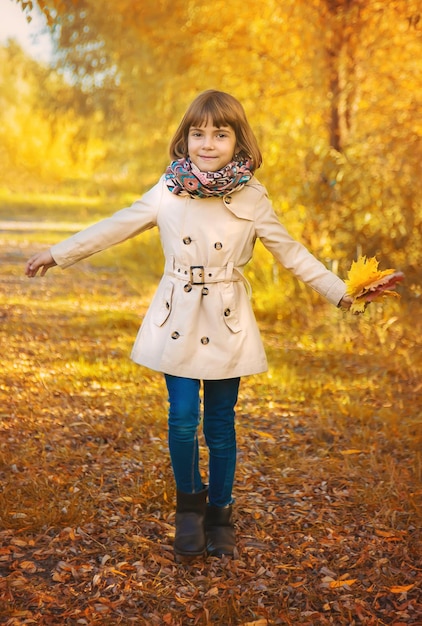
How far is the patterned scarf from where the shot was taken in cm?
265

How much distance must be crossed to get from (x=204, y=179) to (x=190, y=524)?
48.0 inches

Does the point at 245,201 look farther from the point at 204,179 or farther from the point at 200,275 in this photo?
the point at 200,275

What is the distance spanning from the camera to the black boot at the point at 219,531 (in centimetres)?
289

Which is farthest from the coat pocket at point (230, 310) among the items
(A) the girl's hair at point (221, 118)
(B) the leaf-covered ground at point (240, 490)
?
(B) the leaf-covered ground at point (240, 490)

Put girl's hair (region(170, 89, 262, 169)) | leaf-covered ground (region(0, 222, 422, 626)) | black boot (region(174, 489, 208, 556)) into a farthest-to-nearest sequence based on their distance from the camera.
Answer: black boot (region(174, 489, 208, 556)) < girl's hair (region(170, 89, 262, 169)) < leaf-covered ground (region(0, 222, 422, 626))

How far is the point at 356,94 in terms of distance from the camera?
7324 millimetres

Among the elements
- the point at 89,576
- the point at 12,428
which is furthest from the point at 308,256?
the point at 12,428

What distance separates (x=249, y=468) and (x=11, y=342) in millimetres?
2670

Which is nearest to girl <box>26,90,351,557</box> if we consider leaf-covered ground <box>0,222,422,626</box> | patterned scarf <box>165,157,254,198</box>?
patterned scarf <box>165,157,254,198</box>

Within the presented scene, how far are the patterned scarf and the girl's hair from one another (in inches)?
3.4

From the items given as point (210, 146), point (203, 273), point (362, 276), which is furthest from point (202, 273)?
point (362, 276)

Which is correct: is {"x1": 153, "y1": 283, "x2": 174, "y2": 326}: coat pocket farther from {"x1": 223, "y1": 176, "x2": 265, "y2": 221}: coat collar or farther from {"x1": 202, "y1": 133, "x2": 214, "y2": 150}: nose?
{"x1": 202, "y1": 133, "x2": 214, "y2": 150}: nose

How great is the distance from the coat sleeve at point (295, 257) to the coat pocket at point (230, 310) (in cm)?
22

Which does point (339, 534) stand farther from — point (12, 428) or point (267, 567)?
point (12, 428)
